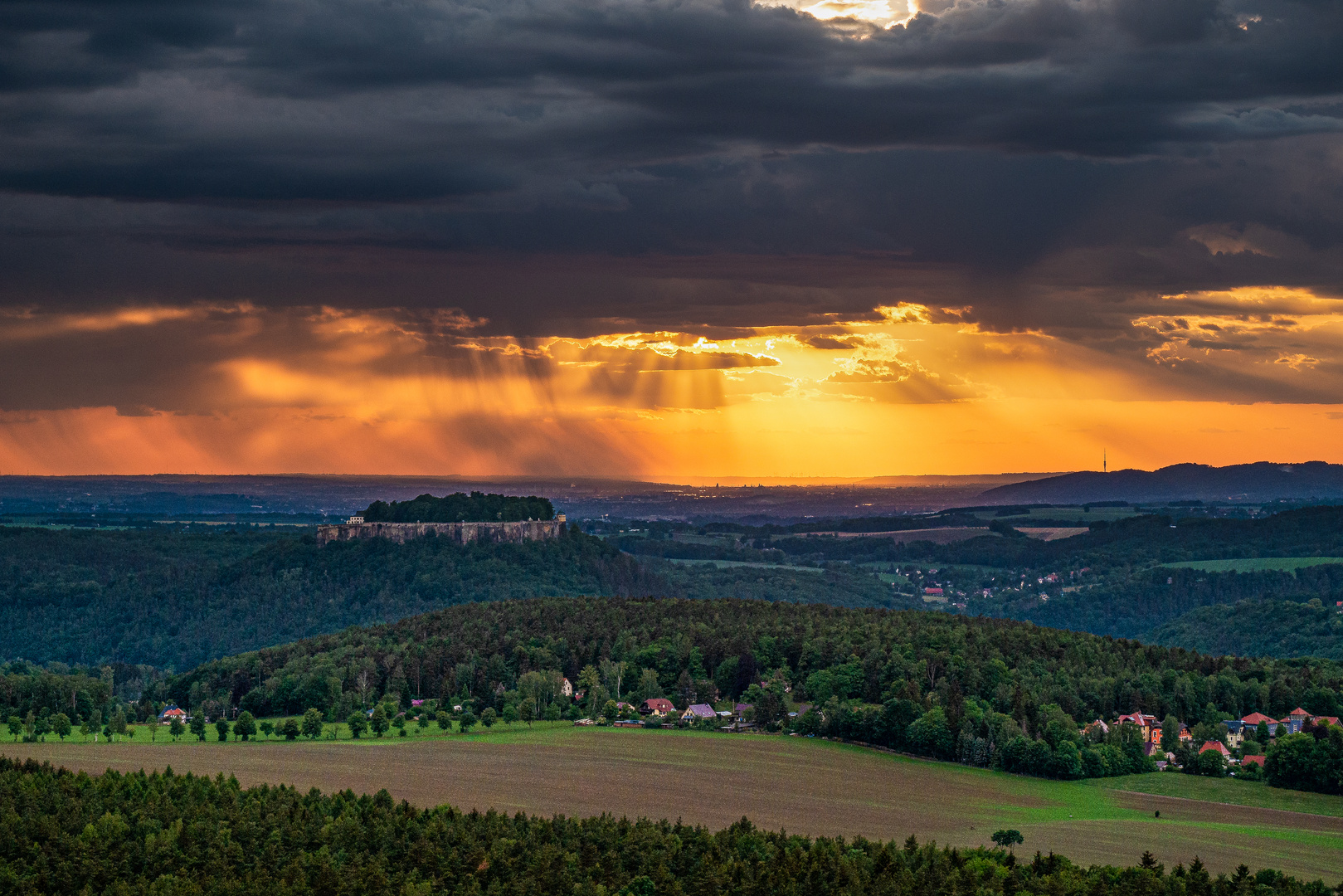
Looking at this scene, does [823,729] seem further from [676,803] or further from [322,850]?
[322,850]

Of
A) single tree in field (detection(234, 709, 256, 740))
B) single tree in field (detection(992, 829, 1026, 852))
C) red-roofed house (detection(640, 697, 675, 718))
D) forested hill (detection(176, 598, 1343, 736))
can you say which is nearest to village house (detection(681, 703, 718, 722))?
red-roofed house (detection(640, 697, 675, 718))

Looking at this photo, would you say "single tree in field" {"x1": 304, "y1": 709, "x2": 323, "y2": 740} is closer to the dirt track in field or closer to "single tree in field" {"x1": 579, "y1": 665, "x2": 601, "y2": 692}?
the dirt track in field

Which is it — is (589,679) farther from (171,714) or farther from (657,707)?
(171,714)

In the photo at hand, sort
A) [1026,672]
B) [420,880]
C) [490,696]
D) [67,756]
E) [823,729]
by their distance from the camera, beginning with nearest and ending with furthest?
[420,880], [67,756], [823,729], [1026,672], [490,696]

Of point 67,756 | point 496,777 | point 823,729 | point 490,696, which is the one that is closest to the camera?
point 496,777

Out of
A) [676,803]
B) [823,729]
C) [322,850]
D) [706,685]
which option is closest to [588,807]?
[676,803]

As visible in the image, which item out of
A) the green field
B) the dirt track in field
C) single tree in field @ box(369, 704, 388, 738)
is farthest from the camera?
single tree in field @ box(369, 704, 388, 738)

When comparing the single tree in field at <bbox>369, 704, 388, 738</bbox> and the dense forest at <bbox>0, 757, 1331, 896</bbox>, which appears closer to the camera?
the dense forest at <bbox>0, 757, 1331, 896</bbox>
